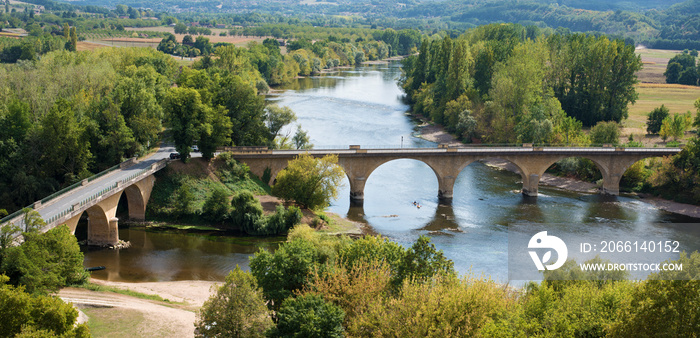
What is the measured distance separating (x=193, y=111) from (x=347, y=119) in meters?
51.8

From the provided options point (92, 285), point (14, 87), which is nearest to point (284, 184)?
point (92, 285)

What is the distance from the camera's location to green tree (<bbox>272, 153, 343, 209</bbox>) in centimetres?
7088

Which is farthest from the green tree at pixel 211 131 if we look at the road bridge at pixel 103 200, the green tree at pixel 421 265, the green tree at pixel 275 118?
the green tree at pixel 421 265

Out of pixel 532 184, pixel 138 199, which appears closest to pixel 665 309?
pixel 138 199

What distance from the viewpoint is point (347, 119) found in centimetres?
12212

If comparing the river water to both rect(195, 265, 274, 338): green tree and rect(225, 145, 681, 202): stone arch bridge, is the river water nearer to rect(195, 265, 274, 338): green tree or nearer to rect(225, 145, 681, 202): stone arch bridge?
rect(225, 145, 681, 202): stone arch bridge

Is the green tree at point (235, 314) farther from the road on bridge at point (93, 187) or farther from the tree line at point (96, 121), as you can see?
the tree line at point (96, 121)

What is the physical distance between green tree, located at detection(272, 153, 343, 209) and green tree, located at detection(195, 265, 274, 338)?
114 ft

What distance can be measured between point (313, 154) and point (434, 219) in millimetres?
16185

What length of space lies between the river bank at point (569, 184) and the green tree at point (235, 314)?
176 feet

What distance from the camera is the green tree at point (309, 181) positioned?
70.9 meters

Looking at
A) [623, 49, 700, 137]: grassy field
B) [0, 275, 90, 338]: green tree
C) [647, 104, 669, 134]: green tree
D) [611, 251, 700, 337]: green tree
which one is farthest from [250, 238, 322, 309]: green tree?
[647, 104, 669, 134]: green tree

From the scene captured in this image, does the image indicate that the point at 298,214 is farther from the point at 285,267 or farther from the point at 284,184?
the point at 285,267

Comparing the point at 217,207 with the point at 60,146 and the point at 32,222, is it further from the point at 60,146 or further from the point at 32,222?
the point at 32,222
